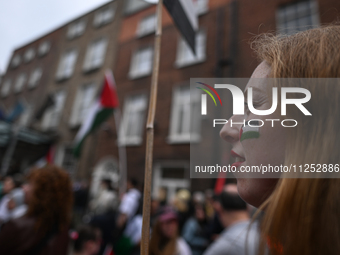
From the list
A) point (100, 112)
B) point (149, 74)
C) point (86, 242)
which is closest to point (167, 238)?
point (86, 242)

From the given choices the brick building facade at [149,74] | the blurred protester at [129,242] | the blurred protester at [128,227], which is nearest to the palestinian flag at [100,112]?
the blurred protester at [128,227]

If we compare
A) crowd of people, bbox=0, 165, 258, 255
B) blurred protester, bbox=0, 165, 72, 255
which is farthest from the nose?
blurred protester, bbox=0, 165, 72, 255

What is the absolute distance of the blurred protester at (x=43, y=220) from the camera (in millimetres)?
1336

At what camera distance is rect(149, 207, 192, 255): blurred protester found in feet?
6.67

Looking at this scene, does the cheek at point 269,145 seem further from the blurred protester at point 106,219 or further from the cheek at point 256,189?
the blurred protester at point 106,219

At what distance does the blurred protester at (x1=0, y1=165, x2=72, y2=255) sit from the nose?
150 centimetres

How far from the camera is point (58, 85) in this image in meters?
9.62

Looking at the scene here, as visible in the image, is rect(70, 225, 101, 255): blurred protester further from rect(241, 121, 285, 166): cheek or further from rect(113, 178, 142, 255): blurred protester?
rect(241, 121, 285, 166): cheek

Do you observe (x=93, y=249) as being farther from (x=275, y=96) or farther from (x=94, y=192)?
(x=94, y=192)

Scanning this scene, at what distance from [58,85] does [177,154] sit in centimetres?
660

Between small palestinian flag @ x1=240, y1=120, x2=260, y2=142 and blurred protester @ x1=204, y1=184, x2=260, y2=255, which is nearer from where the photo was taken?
small palestinian flag @ x1=240, y1=120, x2=260, y2=142

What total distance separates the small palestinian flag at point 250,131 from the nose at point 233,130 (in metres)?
0.03

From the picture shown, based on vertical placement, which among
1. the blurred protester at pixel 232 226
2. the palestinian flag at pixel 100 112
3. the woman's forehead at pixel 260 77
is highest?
the palestinian flag at pixel 100 112

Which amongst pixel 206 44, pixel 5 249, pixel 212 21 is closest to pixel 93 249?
pixel 5 249
